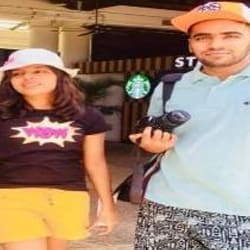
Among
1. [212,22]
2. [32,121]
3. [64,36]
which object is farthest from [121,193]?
[64,36]

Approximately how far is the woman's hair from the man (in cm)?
61

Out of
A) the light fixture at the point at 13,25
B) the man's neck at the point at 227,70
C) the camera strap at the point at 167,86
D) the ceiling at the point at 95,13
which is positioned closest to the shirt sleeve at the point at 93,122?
the camera strap at the point at 167,86

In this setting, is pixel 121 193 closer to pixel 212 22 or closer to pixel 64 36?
pixel 212 22

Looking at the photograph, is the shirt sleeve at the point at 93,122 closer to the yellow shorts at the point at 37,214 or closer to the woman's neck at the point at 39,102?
the woman's neck at the point at 39,102

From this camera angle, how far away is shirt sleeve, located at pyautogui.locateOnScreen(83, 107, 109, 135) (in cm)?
273

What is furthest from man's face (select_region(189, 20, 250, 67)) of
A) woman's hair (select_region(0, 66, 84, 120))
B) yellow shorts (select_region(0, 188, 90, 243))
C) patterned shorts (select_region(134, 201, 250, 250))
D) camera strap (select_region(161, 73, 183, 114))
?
yellow shorts (select_region(0, 188, 90, 243))

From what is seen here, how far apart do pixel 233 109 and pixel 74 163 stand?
0.82 metres

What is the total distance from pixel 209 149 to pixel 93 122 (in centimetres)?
78

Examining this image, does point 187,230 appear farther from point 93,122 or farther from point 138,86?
point 138,86

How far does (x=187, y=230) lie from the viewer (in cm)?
209

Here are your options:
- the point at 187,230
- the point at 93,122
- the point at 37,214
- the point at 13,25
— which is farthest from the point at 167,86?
the point at 13,25

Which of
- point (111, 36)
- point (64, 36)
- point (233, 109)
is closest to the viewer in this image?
point (233, 109)

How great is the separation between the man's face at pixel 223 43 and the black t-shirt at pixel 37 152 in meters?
0.73

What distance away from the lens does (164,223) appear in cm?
212
